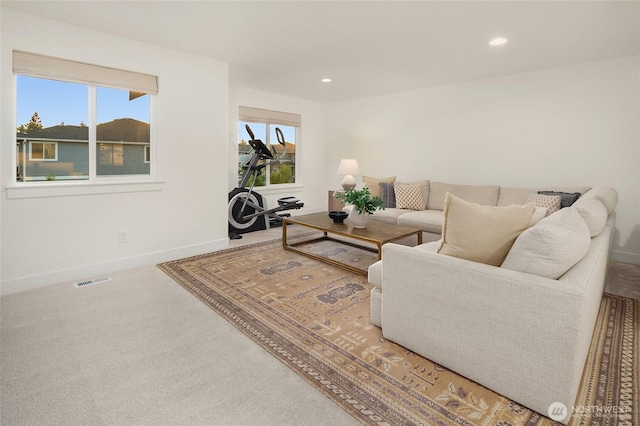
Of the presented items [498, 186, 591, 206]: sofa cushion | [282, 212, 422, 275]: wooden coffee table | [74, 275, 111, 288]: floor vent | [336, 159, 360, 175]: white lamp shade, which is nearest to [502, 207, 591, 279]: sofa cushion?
[282, 212, 422, 275]: wooden coffee table

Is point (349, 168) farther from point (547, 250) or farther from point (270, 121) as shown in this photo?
point (547, 250)

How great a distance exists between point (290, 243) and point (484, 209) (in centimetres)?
306

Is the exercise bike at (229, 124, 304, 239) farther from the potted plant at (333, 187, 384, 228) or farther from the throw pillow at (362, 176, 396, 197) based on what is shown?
the potted plant at (333, 187, 384, 228)

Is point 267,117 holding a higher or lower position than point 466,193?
higher

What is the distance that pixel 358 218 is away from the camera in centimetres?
366

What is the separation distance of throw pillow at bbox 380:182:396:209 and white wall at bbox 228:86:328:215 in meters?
1.82

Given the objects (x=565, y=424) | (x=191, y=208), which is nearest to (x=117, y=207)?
(x=191, y=208)

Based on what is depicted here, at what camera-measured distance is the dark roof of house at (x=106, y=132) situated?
3.12 metres

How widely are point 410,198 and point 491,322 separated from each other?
3.35m

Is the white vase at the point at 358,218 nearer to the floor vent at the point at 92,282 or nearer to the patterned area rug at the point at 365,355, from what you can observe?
the patterned area rug at the point at 365,355

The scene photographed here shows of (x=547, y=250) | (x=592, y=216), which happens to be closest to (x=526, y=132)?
(x=592, y=216)

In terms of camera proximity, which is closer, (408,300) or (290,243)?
(408,300)

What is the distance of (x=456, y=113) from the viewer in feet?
16.5

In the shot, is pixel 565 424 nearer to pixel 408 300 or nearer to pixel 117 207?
pixel 408 300
